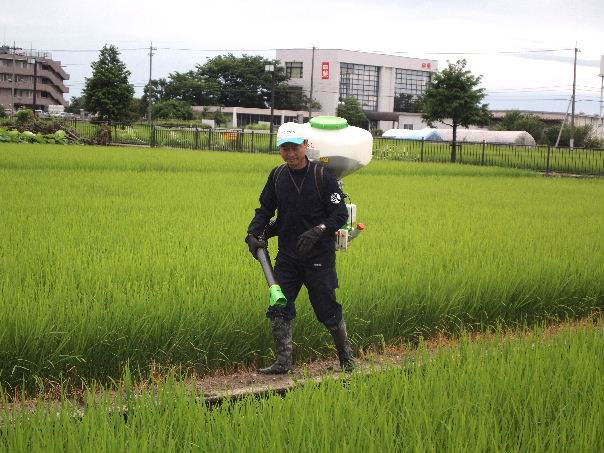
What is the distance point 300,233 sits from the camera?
548cm

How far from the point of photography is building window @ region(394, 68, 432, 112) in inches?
A: 4333

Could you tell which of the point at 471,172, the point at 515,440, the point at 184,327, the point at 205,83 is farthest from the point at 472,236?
the point at 205,83

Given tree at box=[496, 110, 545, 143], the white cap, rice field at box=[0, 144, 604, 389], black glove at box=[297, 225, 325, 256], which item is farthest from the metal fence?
tree at box=[496, 110, 545, 143]

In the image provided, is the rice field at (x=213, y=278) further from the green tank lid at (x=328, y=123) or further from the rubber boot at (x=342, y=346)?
the green tank lid at (x=328, y=123)

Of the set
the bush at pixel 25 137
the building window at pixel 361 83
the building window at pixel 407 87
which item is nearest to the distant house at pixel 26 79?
the building window at pixel 361 83

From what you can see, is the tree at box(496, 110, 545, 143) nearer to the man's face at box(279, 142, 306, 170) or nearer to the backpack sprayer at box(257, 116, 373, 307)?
the backpack sprayer at box(257, 116, 373, 307)

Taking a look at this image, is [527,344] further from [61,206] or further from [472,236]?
[61,206]

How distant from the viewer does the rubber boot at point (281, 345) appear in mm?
5613

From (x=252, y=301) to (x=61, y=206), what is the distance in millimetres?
6694

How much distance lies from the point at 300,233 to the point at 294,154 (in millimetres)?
519

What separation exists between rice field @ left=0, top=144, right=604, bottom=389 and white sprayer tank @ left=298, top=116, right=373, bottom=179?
1.20 m

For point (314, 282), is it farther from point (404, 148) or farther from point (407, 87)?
point (407, 87)

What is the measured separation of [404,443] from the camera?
335 centimetres

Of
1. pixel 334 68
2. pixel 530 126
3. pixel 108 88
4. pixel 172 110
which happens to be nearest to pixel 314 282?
pixel 108 88
